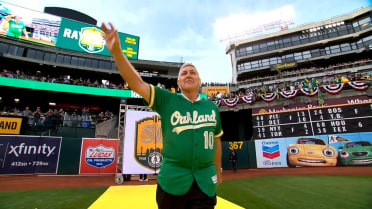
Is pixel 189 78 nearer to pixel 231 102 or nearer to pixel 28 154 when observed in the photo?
pixel 28 154

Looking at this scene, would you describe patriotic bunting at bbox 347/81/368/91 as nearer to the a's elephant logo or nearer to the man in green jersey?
the a's elephant logo

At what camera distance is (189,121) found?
5.87ft

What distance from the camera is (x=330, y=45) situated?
30.7 m

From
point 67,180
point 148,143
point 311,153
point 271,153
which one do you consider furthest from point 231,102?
point 67,180

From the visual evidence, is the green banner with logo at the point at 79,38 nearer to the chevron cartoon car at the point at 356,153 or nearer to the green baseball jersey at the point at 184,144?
the chevron cartoon car at the point at 356,153

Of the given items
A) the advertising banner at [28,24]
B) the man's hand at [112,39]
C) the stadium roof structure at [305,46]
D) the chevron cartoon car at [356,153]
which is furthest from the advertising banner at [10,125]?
the stadium roof structure at [305,46]

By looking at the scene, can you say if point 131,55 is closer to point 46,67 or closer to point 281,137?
point 46,67

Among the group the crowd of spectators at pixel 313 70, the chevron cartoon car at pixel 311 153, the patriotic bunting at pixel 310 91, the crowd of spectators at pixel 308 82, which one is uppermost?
the crowd of spectators at pixel 313 70

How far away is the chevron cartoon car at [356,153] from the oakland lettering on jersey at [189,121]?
17.1 meters

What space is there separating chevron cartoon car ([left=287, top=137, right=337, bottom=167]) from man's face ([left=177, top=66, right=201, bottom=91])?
16.0 m

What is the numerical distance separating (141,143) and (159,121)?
1636 mm

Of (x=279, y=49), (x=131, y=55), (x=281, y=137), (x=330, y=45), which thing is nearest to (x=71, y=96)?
(x=131, y=55)

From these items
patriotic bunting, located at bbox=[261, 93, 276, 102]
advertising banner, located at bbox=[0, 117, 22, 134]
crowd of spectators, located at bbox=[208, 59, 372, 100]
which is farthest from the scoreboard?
advertising banner, located at bbox=[0, 117, 22, 134]

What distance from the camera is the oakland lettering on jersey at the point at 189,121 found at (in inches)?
68.7
